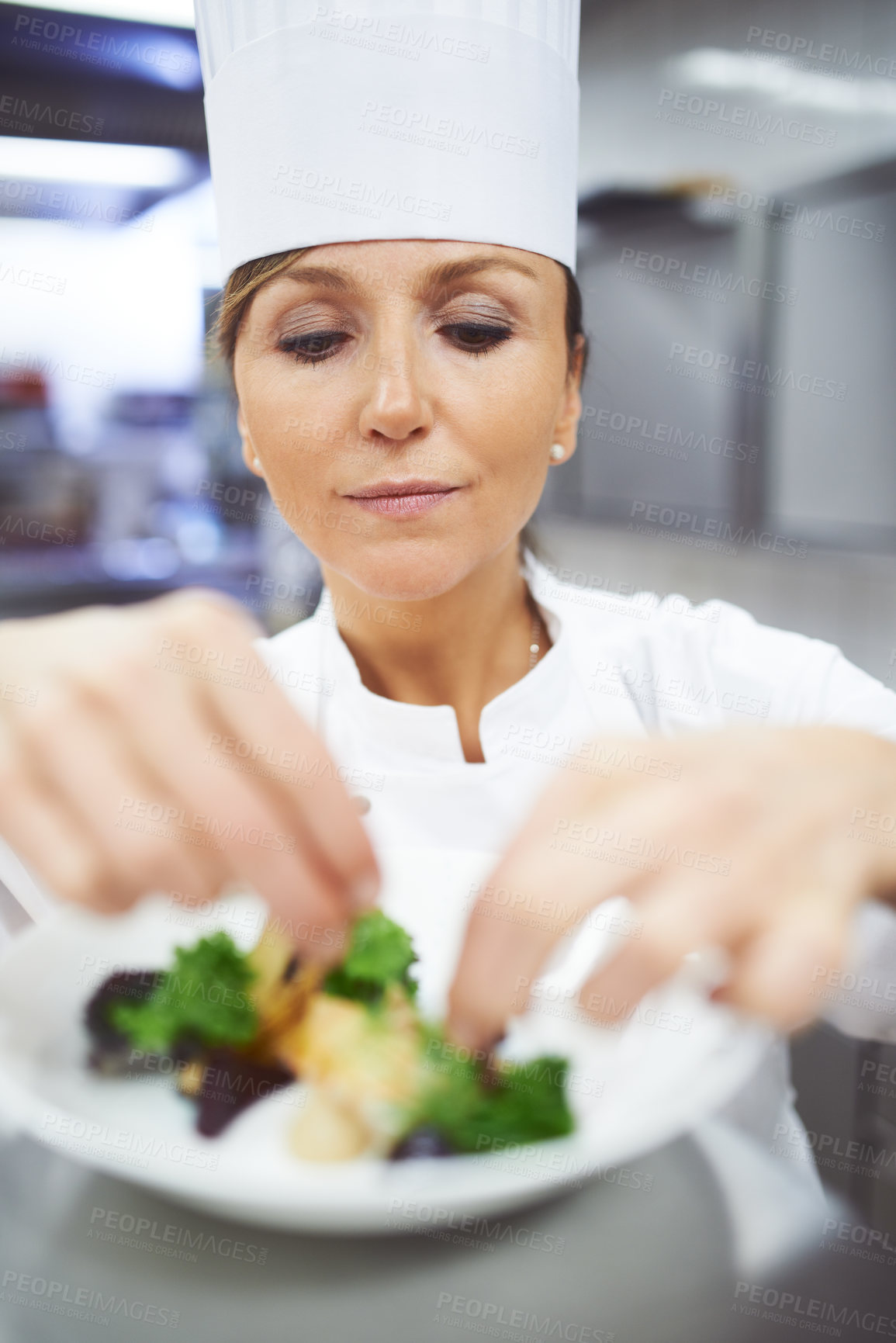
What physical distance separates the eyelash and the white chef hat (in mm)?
51

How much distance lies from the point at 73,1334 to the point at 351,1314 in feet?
0.26

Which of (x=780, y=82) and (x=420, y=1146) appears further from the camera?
(x=780, y=82)

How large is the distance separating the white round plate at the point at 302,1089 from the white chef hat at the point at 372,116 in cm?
38

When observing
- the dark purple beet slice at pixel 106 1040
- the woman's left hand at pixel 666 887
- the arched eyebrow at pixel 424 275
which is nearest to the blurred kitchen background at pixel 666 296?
the arched eyebrow at pixel 424 275

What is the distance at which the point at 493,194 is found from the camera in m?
0.54

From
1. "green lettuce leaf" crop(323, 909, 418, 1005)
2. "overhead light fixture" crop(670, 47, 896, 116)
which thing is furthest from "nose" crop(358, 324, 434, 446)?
"overhead light fixture" crop(670, 47, 896, 116)

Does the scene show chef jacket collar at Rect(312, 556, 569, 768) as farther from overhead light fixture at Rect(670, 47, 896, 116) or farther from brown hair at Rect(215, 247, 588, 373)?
overhead light fixture at Rect(670, 47, 896, 116)

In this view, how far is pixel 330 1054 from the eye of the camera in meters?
0.35

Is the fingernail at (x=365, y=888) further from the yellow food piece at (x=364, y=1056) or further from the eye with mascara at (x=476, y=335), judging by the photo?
the eye with mascara at (x=476, y=335)

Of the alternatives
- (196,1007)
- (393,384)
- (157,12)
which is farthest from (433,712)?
(157,12)

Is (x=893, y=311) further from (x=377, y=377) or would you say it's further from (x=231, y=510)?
(x=231, y=510)

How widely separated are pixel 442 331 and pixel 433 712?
0.30 metres

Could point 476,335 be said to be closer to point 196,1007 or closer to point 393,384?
point 393,384

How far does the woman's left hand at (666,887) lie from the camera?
27cm
